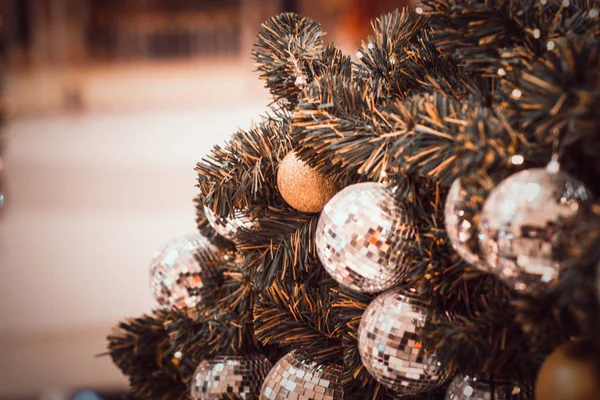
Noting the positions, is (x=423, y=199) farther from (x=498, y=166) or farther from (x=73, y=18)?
(x=73, y=18)

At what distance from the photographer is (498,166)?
0.32 m

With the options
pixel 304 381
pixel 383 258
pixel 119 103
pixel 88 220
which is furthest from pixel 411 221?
pixel 119 103

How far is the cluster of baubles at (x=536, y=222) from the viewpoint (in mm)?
278

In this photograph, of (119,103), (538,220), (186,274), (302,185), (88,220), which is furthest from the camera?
(119,103)

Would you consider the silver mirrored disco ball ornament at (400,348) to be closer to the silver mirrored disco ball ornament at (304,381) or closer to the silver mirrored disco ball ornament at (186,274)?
the silver mirrored disco ball ornament at (304,381)

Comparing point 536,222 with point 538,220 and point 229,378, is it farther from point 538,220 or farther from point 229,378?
point 229,378

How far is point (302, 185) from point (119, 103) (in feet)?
5.76

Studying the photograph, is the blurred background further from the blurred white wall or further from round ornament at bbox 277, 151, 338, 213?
round ornament at bbox 277, 151, 338, 213

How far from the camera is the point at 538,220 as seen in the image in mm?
279

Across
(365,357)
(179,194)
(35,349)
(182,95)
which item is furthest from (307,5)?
(365,357)

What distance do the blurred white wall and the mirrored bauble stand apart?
111 cm

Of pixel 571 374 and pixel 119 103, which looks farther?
pixel 119 103

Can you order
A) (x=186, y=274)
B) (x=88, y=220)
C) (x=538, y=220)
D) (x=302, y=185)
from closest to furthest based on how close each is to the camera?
(x=538, y=220) → (x=302, y=185) → (x=186, y=274) → (x=88, y=220)

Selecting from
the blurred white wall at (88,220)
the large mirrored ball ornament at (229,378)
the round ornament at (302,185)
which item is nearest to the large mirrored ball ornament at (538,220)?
the round ornament at (302,185)
